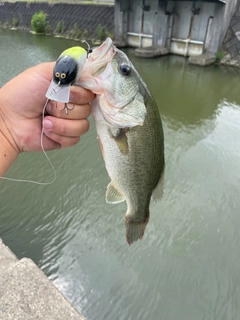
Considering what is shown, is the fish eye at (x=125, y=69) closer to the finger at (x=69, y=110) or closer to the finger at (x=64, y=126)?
the finger at (x=69, y=110)

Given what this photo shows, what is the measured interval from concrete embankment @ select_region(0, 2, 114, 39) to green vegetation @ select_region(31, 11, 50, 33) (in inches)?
12.1

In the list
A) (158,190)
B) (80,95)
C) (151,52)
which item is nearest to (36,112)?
(80,95)

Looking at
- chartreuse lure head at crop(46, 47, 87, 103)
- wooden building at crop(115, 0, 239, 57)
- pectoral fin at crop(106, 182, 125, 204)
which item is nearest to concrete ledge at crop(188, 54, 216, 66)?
wooden building at crop(115, 0, 239, 57)

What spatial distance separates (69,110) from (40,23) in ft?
63.4

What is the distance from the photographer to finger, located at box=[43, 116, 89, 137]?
145 cm

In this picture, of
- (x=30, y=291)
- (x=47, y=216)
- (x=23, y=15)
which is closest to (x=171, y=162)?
(x=47, y=216)

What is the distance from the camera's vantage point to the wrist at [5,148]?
1.60m

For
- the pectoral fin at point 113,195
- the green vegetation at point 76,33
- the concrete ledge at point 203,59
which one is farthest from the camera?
the green vegetation at point 76,33

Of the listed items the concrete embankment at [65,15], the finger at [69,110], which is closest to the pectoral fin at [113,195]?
the finger at [69,110]

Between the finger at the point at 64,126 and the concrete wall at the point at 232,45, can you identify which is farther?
the concrete wall at the point at 232,45

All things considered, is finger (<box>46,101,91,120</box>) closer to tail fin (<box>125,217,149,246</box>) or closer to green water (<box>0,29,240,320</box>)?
tail fin (<box>125,217,149,246</box>)

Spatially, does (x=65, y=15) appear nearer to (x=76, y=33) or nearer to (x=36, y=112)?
(x=76, y=33)

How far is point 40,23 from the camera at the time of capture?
17703 millimetres

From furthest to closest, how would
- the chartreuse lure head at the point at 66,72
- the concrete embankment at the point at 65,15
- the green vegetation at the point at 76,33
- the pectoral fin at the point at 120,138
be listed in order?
the green vegetation at the point at 76,33
the concrete embankment at the point at 65,15
the pectoral fin at the point at 120,138
the chartreuse lure head at the point at 66,72
